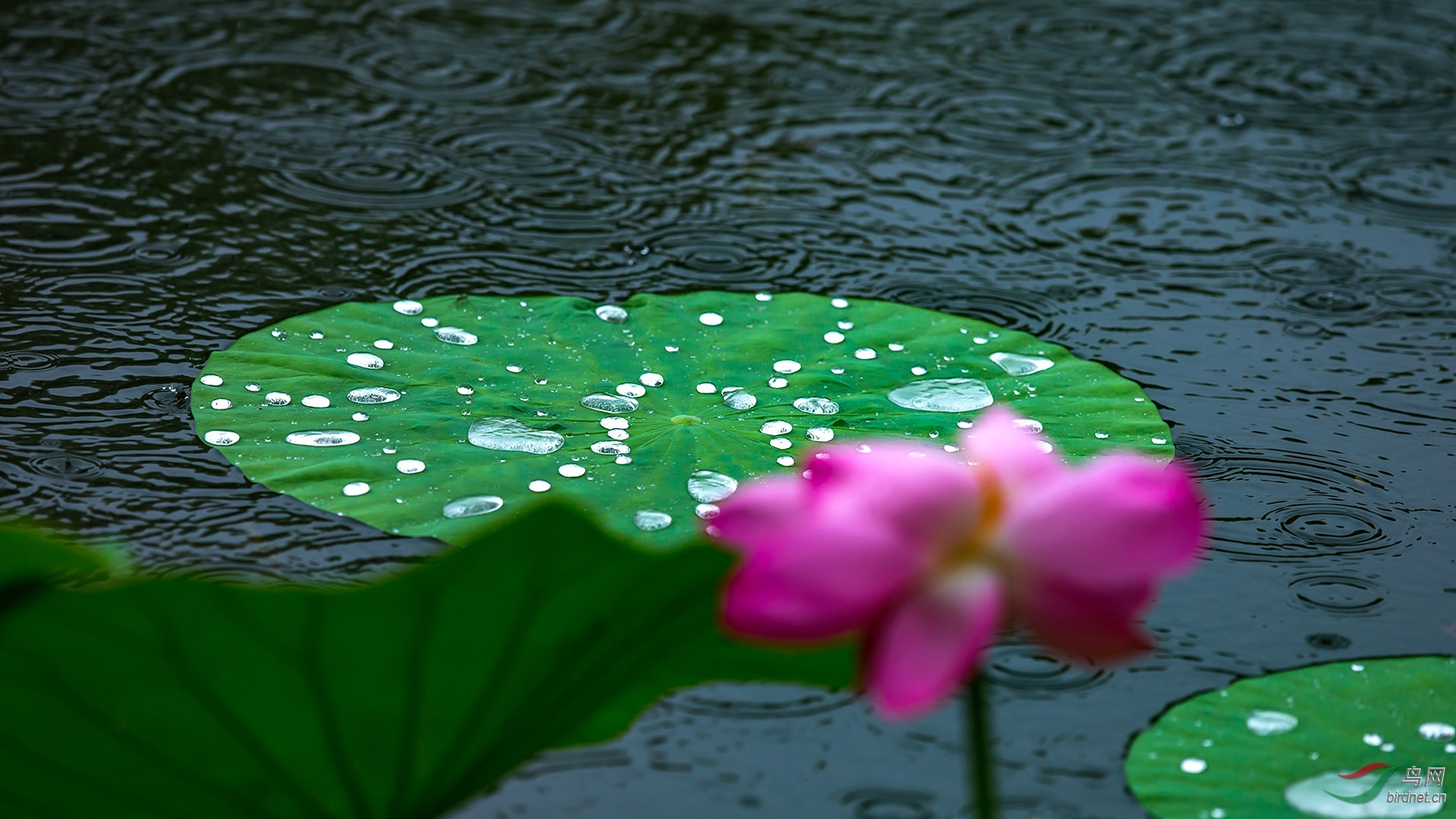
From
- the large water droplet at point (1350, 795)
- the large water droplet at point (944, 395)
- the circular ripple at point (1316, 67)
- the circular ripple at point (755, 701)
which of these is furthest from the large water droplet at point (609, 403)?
the circular ripple at point (1316, 67)

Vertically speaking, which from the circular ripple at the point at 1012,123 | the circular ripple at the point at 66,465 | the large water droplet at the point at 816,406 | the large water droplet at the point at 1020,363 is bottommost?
the circular ripple at the point at 66,465

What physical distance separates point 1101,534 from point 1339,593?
2.87 feet

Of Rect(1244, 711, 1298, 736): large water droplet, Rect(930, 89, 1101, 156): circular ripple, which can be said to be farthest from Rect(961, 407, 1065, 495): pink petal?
Rect(930, 89, 1101, 156): circular ripple

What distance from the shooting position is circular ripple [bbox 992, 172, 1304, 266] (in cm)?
203

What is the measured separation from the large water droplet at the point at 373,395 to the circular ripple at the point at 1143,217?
104 cm

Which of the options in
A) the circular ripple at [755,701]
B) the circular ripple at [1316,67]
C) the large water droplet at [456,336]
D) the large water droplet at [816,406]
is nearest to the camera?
the circular ripple at [755,701]

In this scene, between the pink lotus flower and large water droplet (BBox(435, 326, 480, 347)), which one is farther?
large water droplet (BBox(435, 326, 480, 347))

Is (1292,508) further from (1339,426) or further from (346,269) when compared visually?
(346,269)

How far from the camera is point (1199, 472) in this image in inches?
57.7

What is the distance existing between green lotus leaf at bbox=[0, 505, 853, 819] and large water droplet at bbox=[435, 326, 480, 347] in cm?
87

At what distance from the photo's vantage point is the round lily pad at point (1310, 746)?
3.05 feet

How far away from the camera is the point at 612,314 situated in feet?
5.32

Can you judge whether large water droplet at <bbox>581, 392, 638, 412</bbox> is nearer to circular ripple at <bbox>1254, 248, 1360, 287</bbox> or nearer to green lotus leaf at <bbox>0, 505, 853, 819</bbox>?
green lotus leaf at <bbox>0, 505, 853, 819</bbox>

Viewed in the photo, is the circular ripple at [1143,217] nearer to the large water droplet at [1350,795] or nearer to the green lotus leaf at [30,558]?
the large water droplet at [1350,795]
